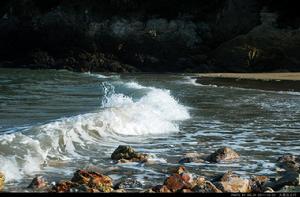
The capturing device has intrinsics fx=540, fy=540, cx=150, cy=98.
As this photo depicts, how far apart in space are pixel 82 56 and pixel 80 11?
5.59 m

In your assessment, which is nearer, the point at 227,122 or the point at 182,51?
the point at 227,122

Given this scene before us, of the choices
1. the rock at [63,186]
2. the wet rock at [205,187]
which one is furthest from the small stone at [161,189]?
the rock at [63,186]

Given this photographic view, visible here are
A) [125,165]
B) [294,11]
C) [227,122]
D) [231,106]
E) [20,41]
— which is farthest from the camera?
[20,41]

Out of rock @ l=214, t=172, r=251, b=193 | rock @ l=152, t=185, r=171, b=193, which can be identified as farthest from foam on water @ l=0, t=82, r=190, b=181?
rock @ l=214, t=172, r=251, b=193

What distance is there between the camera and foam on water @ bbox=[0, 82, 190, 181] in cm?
820

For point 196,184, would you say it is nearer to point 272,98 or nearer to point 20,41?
point 272,98

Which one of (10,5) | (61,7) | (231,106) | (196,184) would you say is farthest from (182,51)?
(196,184)

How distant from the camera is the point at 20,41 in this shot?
1763 inches

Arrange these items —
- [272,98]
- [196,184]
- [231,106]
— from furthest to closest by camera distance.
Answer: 1. [272,98]
2. [231,106]
3. [196,184]

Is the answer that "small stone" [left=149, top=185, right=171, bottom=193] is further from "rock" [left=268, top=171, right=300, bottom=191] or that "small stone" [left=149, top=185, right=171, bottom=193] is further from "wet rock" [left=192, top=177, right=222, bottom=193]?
"rock" [left=268, top=171, right=300, bottom=191]

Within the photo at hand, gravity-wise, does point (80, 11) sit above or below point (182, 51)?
above

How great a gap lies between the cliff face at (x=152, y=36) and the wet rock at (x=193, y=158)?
27494 mm

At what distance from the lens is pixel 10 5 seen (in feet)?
155

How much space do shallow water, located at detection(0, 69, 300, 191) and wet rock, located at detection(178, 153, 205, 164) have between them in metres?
0.16
